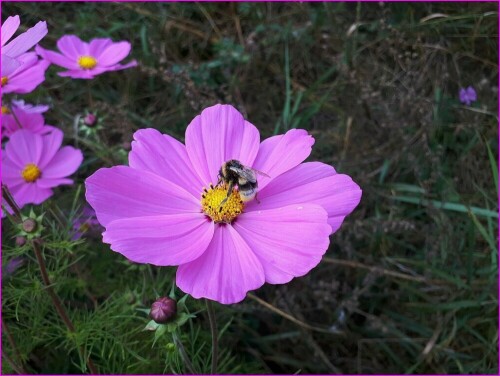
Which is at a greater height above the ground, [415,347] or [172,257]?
[172,257]

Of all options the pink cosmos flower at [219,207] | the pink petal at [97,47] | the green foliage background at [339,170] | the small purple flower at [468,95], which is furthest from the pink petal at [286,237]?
the small purple flower at [468,95]

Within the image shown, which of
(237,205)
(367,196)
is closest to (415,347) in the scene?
(367,196)

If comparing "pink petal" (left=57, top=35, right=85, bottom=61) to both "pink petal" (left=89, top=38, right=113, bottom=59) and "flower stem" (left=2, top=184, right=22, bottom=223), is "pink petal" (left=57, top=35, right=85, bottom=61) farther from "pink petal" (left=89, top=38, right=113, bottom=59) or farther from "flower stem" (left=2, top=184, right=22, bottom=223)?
"flower stem" (left=2, top=184, right=22, bottom=223)

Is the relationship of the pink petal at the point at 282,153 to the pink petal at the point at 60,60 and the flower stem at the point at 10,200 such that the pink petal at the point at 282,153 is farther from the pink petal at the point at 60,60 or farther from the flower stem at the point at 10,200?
the pink petal at the point at 60,60

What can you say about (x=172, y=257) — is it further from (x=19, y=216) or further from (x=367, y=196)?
(x=367, y=196)

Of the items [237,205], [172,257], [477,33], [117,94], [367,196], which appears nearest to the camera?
[172,257]
